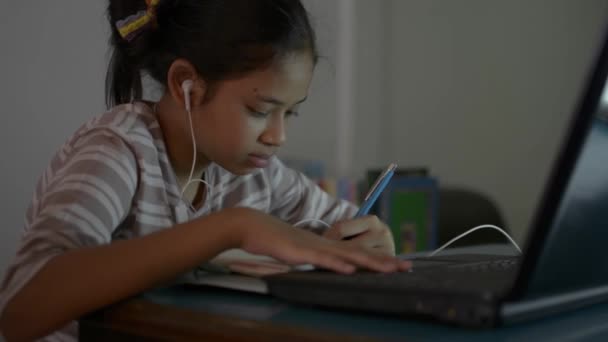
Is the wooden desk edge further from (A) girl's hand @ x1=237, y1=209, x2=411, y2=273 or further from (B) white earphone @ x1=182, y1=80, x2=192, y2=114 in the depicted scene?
(B) white earphone @ x1=182, y1=80, x2=192, y2=114

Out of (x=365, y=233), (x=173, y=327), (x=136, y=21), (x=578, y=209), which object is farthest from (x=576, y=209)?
(x=136, y=21)

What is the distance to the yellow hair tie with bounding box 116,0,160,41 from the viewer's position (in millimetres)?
967

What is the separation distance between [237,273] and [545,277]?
0.31m

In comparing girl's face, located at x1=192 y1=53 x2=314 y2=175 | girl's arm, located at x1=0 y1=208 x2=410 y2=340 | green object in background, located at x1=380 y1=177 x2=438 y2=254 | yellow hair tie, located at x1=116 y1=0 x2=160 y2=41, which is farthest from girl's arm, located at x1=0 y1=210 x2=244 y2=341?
green object in background, located at x1=380 y1=177 x2=438 y2=254

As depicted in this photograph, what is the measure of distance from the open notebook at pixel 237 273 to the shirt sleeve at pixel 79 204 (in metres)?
0.10

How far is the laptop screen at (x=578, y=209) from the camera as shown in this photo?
426mm

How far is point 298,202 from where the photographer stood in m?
1.15

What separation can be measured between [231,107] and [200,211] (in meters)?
0.16

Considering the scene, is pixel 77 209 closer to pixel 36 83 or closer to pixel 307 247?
Answer: pixel 307 247

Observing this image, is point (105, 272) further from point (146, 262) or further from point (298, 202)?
point (298, 202)

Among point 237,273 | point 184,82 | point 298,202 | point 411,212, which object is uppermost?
point 184,82

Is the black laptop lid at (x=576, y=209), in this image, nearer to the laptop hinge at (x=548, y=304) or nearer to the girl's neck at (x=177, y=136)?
the laptop hinge at (x=548, y=304)

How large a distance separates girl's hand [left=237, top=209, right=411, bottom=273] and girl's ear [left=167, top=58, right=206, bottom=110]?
0.36 metres

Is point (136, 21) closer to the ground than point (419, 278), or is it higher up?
higher up
